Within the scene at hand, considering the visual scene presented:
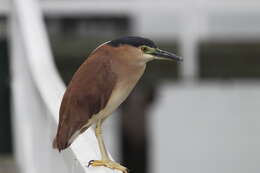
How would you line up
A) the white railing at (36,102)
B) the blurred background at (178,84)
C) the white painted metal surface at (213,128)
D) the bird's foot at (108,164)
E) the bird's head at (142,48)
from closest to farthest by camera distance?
the bird's head at (142,48) < the bird's foot at (108,164) < the white railing at (36,102) < the blurred background at (178,84) < the white painted metal surface at (213,128)

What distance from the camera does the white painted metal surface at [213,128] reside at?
9484 millimetres

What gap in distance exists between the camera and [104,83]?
89.2 inches

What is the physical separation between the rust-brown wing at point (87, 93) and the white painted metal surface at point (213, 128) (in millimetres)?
6762

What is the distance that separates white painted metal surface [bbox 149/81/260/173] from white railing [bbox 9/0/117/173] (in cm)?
405

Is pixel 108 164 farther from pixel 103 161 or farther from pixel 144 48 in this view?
pixel 144 48

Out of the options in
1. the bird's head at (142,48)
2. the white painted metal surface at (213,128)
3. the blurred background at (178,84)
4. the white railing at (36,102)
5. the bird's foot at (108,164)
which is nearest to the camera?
the bird's head at (142,48)

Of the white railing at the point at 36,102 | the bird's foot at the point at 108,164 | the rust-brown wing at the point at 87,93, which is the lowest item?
the white railing at the point at 36,102

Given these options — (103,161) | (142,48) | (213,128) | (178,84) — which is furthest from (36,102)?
(213,128)

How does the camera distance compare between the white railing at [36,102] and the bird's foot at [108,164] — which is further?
the white railing at [36,102]

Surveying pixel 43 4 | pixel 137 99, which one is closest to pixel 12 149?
pixel 137 99

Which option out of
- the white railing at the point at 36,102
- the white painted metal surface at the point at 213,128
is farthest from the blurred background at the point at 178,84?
the white railing at the point at 36,102

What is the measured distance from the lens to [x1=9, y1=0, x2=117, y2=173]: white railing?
263 centimetres

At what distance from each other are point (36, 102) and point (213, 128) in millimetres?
5782

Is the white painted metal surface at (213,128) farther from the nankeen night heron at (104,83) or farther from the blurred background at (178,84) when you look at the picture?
the nankeen night heron at (104,83)
